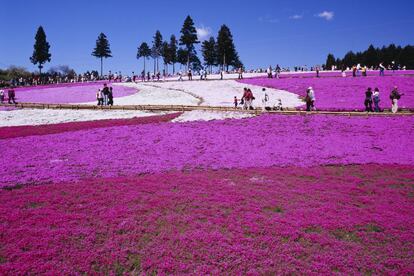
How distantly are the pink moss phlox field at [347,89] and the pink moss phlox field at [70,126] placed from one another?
15.2 meters

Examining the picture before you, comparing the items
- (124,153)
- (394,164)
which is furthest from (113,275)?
(394,164)

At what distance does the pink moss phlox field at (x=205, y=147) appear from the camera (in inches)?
711

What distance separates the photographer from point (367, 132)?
24.8 meters

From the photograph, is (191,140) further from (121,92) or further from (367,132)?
(121,92)

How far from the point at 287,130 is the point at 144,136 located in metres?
9.23

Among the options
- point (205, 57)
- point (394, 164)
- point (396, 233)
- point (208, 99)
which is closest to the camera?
point (396, 233)

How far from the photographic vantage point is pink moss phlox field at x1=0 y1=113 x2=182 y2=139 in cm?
2688

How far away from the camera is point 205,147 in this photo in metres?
22.0

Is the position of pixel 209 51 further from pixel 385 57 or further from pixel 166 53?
pixel 385 57

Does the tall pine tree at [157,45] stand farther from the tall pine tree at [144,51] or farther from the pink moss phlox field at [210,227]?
the pink moss phlox field at [210,227]

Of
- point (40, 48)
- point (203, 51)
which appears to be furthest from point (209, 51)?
point (40, 48)

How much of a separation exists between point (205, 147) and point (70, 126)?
12726 mm

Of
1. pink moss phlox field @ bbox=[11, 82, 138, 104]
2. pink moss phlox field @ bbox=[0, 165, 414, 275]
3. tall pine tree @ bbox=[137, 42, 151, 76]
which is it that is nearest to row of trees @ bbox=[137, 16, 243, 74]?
tall pine tree @ bbox=[137, 42, 151, 76]

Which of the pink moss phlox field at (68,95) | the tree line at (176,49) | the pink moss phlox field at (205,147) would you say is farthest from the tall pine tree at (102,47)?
the pink moss phlox field at (205,147)
